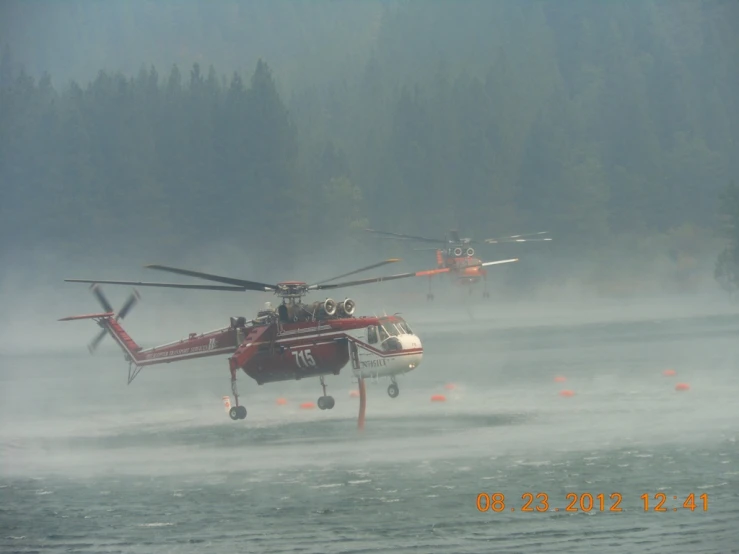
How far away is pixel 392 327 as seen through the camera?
44406 millimetres

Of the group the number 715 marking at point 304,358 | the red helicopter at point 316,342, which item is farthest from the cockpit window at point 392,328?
the number 715 marking at point 304,358

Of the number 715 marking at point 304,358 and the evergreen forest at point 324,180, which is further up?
the evergreen forest at point 324,180

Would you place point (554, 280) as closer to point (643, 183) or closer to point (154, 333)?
point (643, 183)

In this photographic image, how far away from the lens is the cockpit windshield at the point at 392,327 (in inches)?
1734

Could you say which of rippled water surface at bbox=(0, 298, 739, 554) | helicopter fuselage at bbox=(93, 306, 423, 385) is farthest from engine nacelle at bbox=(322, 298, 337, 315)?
rippled water surface at bbox=(0, 298, 739, 554)

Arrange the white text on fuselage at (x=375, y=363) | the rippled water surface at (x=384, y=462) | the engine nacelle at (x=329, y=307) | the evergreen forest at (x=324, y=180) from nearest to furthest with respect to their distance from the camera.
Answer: the rippled water surface at (x=384, y=462), the engine nacelle at (x=329, y=307), the white text on fuselage at (x=375, y=363), the evergreen forest at (x=324, y=180)

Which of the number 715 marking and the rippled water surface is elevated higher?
the number 715 marking

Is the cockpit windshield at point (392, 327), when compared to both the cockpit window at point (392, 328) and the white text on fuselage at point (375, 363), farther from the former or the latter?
the white text on fuselage at point (375, 363)

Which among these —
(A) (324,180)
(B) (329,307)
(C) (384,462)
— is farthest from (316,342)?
(A) (324,180)

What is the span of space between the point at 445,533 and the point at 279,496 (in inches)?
242

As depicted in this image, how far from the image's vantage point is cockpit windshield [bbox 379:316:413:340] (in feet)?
144

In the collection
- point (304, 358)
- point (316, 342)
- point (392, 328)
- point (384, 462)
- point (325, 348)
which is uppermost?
point (392, 328)

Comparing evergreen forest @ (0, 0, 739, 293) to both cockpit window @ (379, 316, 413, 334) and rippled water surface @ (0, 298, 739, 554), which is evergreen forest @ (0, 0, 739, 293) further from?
cockpit window @ (379, 316, 413, 334)

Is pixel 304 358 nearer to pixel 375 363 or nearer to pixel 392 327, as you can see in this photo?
pixel 375 363
